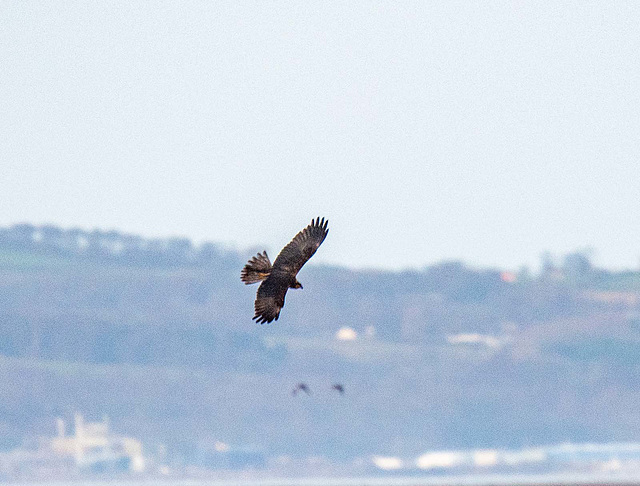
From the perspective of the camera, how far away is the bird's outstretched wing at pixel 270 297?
24.1m

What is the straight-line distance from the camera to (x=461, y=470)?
19575 cm

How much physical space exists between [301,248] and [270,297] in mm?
798

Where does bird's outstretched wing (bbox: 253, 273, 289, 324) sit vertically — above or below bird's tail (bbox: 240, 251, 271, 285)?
below

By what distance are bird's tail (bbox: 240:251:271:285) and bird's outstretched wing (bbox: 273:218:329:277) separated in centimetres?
11

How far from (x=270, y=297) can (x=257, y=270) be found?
349mm

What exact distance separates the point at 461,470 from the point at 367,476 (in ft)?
31.4

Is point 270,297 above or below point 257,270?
below

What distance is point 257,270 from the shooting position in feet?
79.2

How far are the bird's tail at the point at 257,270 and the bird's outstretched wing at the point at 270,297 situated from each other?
0.30 feet

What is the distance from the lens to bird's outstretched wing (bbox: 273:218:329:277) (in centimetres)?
2430

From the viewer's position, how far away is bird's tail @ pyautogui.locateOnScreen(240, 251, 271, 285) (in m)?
24.1

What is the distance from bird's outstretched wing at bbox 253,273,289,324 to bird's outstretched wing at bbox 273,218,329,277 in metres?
0.14

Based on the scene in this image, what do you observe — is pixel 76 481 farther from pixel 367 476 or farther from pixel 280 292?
pixel 280 292

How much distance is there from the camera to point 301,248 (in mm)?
24516
